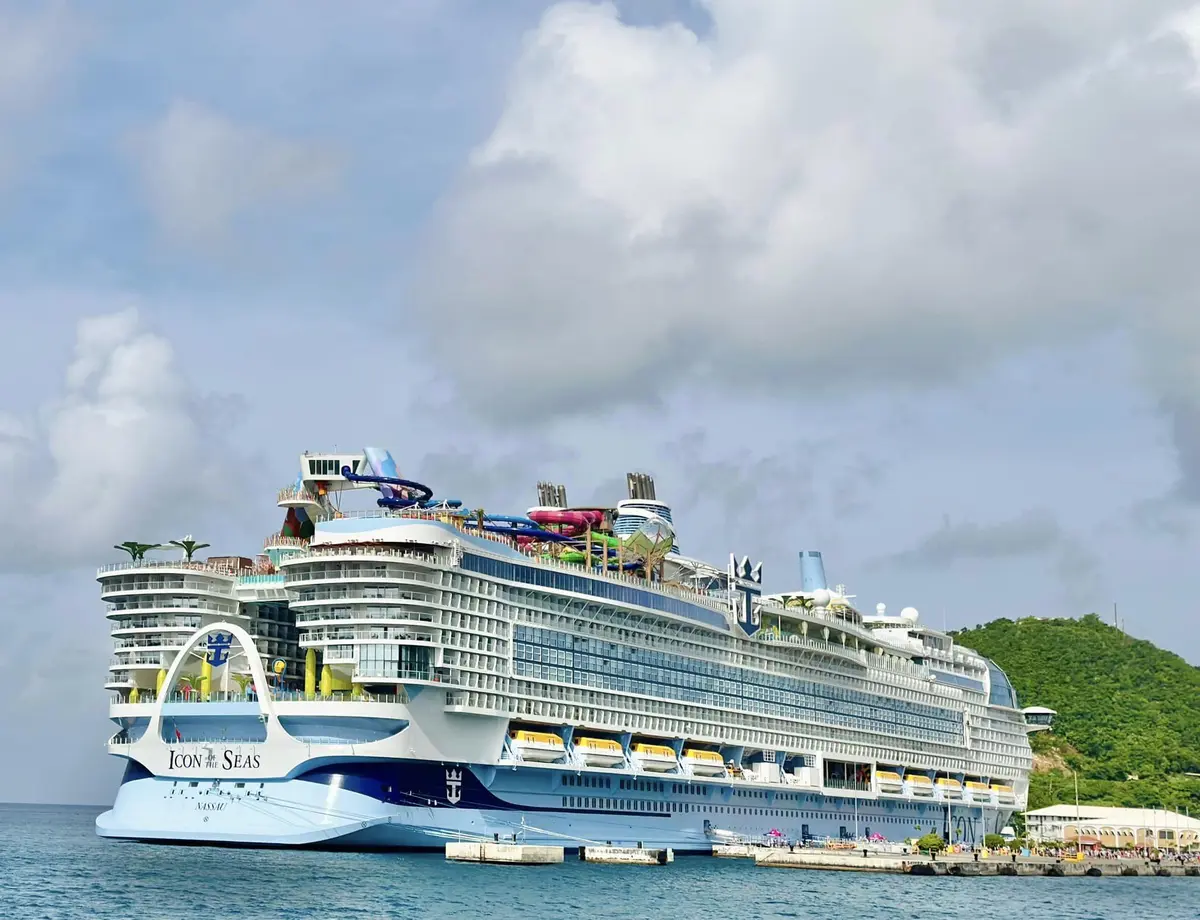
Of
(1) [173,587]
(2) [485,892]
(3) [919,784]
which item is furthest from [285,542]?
(3) [919,784]

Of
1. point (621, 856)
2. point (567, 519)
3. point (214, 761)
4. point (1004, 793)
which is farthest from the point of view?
point (1004, 793)

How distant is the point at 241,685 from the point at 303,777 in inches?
486

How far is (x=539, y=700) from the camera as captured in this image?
96438mm

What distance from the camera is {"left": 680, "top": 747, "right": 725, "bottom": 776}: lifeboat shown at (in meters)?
110

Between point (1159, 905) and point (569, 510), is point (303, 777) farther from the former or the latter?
point (1159, 905)

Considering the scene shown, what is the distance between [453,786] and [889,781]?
60.1m

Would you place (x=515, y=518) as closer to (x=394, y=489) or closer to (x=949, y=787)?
(x=394, y=489)

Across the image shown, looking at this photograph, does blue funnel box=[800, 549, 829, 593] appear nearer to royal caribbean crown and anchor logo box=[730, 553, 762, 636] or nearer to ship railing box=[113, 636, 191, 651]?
royal caribbean crown and anchor logo box=[730, 553, 762, 636]

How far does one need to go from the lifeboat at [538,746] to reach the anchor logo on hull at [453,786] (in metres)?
4.71

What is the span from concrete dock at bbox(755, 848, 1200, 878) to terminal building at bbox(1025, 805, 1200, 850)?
28432 millimetres

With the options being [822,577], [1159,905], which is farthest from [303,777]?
[822,577]

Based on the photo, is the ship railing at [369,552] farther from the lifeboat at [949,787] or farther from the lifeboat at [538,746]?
the lifeboat at [949,787]

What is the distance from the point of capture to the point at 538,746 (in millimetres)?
94188

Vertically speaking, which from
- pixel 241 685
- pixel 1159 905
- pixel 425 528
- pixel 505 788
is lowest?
pixel 1159 905
